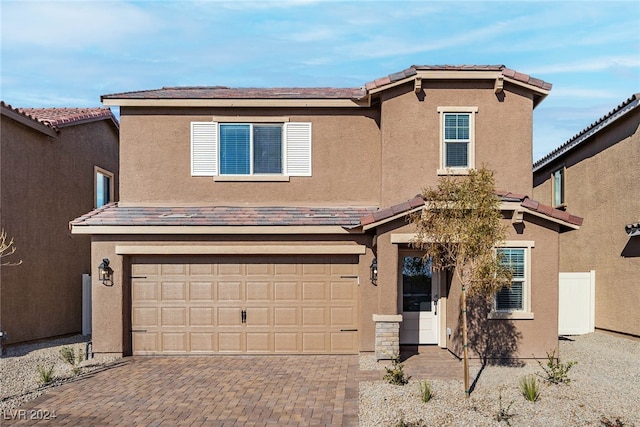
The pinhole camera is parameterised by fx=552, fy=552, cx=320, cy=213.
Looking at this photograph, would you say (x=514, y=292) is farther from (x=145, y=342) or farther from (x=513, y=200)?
(x=145, y=342)

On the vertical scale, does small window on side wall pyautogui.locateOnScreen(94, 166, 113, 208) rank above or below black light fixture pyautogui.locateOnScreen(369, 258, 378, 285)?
above

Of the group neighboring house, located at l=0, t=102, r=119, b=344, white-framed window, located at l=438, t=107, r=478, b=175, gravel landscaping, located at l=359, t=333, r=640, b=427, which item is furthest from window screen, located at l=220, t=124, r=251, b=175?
gravel landscaping, located at l=359, t=333, r=640, b=427

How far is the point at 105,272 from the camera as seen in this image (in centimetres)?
1245

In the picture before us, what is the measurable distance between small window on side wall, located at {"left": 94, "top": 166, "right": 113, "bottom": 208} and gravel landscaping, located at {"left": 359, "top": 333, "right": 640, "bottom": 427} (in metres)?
11.1

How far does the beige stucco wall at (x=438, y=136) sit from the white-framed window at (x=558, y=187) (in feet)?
22.8

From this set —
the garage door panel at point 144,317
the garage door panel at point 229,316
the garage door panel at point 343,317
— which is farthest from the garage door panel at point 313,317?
the garage door panel at point 144,317

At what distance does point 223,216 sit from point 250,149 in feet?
6.17

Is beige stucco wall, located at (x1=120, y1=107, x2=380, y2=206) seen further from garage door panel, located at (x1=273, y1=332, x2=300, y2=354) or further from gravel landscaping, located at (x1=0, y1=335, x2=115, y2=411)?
gravel landscaping, located at (x1=0, y1=335, x2=115, y2=411)

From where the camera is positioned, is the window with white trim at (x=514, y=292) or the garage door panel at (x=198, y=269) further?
the garage door panel at (x=198, y=269)

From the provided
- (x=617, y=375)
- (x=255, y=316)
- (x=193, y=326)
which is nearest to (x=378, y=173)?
(x=255, y=316)

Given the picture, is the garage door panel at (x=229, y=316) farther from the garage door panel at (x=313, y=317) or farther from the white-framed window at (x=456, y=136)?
the white-framed window at (x=456, y=136)

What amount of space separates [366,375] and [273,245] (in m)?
3.68

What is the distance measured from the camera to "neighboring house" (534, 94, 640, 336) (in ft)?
46.4

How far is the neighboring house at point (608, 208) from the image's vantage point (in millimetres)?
14148
